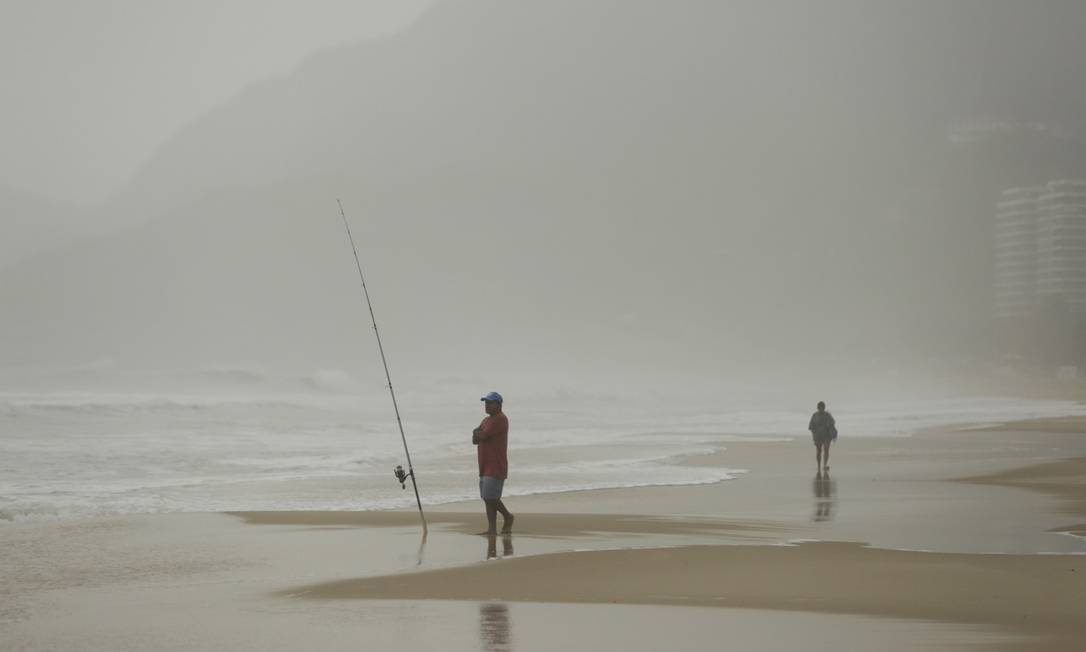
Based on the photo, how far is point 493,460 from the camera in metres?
11.1

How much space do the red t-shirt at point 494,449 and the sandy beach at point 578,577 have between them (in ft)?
2.06

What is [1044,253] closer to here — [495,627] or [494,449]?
[494,449]

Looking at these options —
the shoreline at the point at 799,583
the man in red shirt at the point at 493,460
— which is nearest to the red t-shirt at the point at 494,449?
the man in red shirt at the point at 493,460

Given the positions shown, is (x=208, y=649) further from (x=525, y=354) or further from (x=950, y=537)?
(x=525, y=354)

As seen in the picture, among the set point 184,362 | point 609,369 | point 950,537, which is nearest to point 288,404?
point 950,537

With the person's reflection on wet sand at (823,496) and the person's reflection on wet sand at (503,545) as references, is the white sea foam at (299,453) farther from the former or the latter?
the person's reflection on wet sand at (503,545)

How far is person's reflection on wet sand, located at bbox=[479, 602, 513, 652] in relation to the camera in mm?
6172

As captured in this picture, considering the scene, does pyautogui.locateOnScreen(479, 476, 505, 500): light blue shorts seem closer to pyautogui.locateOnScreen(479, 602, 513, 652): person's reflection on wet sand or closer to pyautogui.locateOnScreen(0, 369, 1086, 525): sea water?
pyautogui.locateOnScreen(0, 369, 1086, 525): sea water

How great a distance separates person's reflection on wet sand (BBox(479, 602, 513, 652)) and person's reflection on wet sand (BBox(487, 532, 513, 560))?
214cm

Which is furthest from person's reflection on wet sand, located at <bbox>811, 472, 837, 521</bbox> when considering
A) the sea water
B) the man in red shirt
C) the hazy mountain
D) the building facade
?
the hazy mountain

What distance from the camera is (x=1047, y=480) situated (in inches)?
671

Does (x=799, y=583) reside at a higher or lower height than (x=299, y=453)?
lower

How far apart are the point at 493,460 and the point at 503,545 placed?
1.09 metres

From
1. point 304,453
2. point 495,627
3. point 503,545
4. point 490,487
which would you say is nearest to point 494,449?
point 490,487
